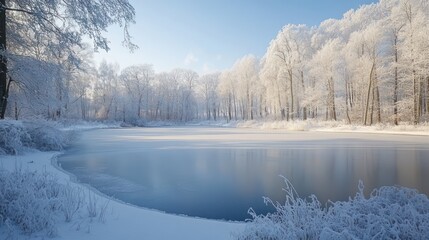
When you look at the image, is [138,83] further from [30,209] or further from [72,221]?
[30,209]

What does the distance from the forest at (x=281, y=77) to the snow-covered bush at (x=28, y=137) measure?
86cm

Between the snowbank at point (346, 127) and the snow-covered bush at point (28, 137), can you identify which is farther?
the snowbank at point (346, 127)

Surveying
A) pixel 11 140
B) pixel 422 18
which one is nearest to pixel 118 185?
pixel 11 140

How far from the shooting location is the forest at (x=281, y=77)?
850cm

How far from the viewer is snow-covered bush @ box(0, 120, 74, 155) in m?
10.8

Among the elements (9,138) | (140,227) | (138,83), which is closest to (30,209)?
(140,227)

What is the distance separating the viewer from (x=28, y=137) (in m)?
12.5

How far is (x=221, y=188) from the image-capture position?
666 cm

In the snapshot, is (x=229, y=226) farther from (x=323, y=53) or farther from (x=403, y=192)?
(x=323, y=53)

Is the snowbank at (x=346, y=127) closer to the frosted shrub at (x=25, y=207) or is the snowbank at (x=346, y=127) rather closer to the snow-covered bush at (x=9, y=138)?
the frosted shrub at (x=25, y=207)

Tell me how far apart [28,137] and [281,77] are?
101 feet

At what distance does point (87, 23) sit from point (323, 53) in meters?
31.4

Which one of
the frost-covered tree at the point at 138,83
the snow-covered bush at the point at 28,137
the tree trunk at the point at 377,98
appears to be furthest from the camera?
the frost-covered tree at the point at 138,83

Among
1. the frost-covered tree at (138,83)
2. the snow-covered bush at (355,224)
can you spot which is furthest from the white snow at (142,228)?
the frost-covered tree at (138,83)
